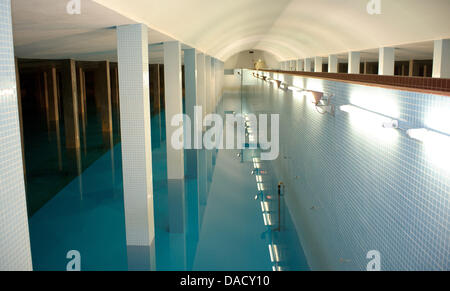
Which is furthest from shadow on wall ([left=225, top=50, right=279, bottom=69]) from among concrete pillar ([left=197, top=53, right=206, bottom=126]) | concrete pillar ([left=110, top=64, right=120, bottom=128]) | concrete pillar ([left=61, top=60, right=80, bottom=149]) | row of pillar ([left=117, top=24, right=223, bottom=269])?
row of pillar ([left=117, top=24, right=223, bottom=269])

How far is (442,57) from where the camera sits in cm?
1024

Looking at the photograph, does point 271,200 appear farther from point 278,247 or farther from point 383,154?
point 383,154

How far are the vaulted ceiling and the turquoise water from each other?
3.35 meters

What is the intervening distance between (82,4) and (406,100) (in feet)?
10.5

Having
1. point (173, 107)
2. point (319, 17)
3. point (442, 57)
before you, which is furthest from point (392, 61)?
point (173, 107)

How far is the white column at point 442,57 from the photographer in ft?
33.5

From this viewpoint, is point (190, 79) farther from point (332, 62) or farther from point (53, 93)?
point (332, 62)

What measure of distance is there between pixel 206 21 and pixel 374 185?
25.3ft

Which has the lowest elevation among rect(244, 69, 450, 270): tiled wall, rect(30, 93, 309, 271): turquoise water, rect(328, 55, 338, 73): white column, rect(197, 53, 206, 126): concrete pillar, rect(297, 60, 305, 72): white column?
rect(30, 93, 309, 271): turquoise water

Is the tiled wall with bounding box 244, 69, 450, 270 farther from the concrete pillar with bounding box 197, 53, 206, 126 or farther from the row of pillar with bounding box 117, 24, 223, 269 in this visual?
the concrete pillar with bounding box 197, 53, 206, 126

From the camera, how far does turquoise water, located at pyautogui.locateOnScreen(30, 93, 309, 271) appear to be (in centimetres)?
603

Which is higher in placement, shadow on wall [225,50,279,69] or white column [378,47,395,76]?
shadow on wall [225,50,279,69]

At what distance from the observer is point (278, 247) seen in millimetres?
6570

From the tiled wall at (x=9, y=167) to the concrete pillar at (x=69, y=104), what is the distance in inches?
441
